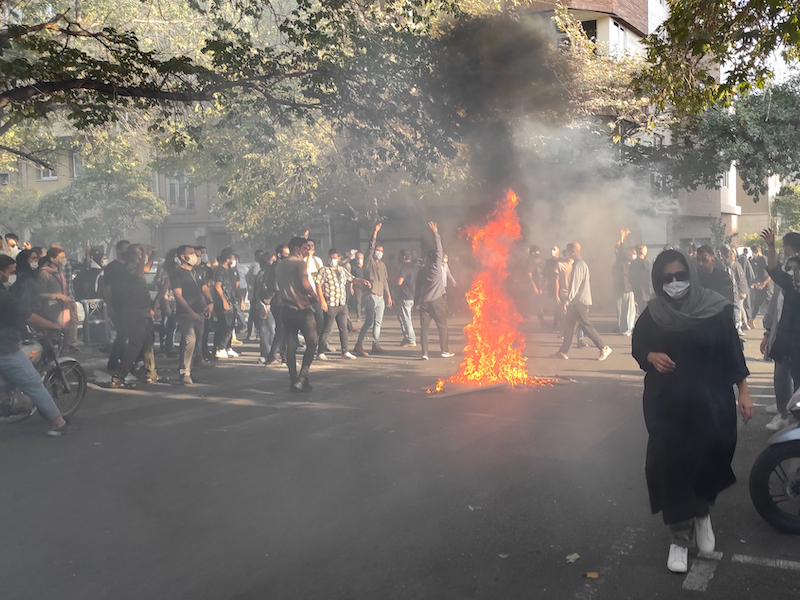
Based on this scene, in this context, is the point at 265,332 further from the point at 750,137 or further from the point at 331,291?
the point at 750,137

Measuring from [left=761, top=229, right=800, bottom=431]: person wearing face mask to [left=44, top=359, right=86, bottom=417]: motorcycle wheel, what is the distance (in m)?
6.90

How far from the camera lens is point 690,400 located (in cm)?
381

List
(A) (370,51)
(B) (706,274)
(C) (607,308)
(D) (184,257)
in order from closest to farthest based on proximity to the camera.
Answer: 1. (B) (706,274)
2. (A) (370,51)
3. (D) (184,257)
4. (C) (607,308)

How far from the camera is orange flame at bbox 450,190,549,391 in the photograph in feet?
30.7

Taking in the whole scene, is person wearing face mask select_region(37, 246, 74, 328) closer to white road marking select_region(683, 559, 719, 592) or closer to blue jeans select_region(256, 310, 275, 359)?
blue jeans select_region(256, 310, 275, 359)

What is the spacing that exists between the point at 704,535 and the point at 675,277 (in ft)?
4.55

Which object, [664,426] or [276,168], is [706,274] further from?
[276,168]

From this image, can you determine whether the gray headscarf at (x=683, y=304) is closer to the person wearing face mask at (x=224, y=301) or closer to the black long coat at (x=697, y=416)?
the black long coat at (x=697, y=416)

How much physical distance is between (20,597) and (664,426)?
3377 mm

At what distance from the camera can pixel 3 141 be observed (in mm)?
17000

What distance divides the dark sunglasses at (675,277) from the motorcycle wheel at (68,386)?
6135mm

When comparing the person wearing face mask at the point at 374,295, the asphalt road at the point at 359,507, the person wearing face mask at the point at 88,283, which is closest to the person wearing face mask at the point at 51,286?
the person wearing face mask at the point at 88,283

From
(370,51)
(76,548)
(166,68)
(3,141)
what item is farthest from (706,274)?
(3,141)

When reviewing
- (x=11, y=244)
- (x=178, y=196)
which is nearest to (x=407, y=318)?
(x=11, y=244)
